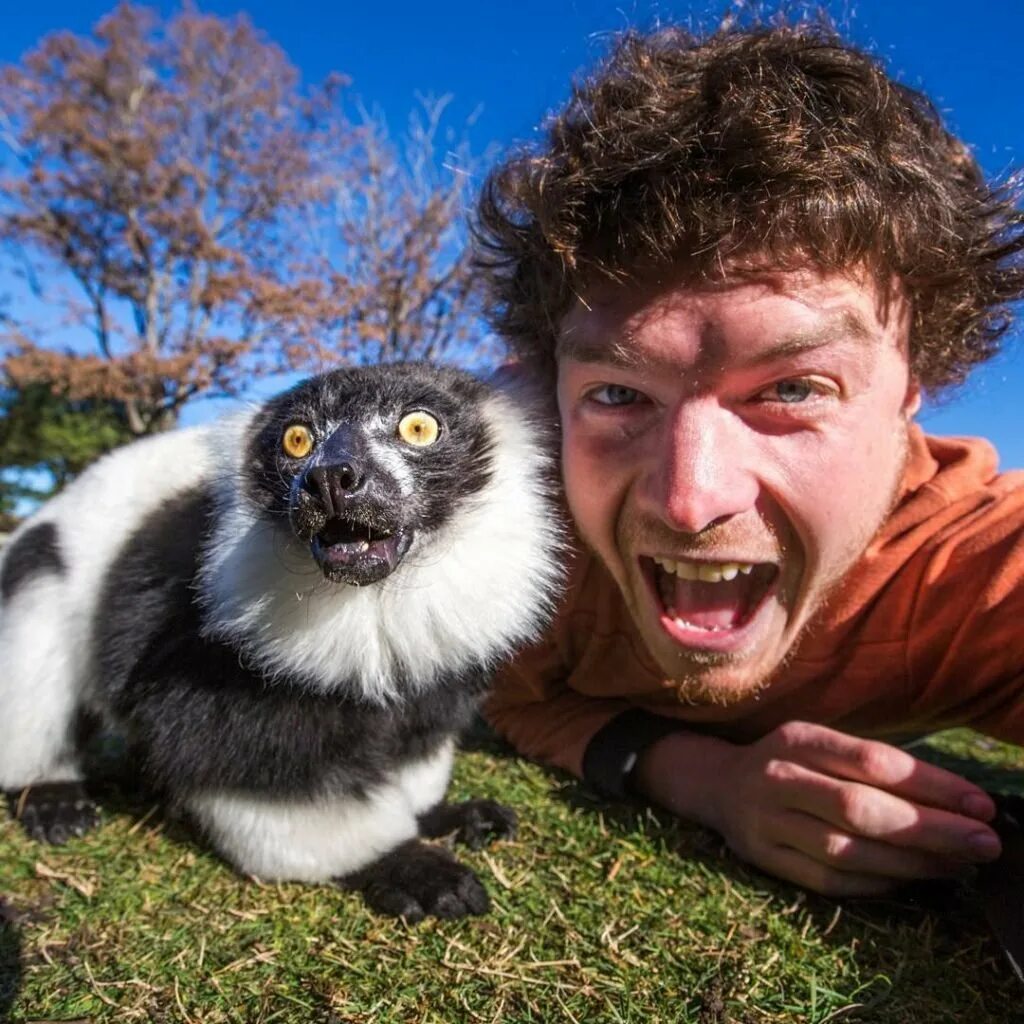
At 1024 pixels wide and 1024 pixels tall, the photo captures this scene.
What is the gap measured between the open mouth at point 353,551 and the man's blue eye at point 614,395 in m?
0.76

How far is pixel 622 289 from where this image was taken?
2227mm

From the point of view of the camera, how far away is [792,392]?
2123 mm

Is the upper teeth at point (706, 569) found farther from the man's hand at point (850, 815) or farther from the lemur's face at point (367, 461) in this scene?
the lemur's face at point (367, 461)

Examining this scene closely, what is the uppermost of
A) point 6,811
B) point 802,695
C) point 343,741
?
point 802,695

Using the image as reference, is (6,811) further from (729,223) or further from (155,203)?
(155,203)

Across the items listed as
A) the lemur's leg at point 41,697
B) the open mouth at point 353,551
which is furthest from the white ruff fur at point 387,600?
the lemur's leg at point 41,697

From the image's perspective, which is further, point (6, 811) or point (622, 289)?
point (6, 811)

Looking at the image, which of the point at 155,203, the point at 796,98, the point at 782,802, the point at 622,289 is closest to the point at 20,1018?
the point at 782,802

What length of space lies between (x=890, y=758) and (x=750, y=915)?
0.48m

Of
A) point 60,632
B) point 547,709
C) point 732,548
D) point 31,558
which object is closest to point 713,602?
point 732,548

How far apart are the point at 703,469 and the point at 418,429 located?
0.70 meters

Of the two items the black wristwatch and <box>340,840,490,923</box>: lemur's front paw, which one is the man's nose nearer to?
the black wristwatch

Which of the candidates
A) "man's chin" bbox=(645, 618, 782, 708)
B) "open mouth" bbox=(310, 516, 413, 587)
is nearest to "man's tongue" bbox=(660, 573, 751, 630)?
"man's chin" bbox=(645, 618, 782, 708)

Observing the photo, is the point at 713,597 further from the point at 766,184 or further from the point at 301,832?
the point at 301,832
